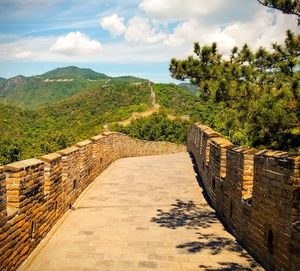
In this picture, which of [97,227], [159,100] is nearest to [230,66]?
[97,227]

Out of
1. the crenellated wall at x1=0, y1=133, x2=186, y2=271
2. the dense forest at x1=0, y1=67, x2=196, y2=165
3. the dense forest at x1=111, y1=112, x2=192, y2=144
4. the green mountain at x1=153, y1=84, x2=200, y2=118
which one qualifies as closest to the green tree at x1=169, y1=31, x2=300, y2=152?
the crenellated wall at x1=0, y1=133, x2=186, y2=271

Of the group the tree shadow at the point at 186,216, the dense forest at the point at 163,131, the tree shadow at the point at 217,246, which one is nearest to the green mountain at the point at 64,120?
the dense forest at the point at 163,131

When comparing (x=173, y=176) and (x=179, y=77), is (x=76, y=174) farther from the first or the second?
(x=179, y=77)

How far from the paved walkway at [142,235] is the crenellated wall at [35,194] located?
0.97 ft

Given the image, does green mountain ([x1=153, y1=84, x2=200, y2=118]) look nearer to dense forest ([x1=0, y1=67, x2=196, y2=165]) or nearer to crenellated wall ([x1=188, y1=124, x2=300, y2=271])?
dense forest ([x1=0, y1=67, x2=196, y2=165])

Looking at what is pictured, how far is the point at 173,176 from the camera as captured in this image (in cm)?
1256

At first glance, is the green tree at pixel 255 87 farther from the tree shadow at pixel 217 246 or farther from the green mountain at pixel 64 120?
the green mountain at pixel 64 120

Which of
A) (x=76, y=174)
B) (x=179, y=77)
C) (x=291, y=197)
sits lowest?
(x=76, y=174)

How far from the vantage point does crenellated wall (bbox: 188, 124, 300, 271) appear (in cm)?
425

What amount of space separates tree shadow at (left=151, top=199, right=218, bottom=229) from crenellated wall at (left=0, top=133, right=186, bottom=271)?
2125 mm

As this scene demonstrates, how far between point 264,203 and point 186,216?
A: 10.1ft

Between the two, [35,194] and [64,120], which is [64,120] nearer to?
[64,120]

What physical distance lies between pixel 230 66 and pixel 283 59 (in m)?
1.65

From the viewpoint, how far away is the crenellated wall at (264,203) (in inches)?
167
